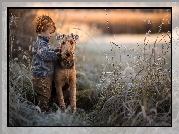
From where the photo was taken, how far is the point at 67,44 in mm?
6188

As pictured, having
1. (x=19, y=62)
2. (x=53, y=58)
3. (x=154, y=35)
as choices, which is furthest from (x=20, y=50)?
(x=154, y=35)

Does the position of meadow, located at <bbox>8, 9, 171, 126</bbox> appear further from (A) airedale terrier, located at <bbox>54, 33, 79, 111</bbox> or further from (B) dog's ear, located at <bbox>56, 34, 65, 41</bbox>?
(B) dog's ear, located at <bbox>56, 34, 65, 41</bbox>

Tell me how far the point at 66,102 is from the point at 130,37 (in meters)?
1.51

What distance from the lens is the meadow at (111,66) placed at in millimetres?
6387

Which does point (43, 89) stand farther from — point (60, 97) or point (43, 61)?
point (43, 61)

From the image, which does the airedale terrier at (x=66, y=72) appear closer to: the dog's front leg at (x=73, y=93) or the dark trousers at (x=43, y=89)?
the dog's front leg at (x=73, y=93)

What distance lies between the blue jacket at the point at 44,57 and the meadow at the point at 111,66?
0.93 ft

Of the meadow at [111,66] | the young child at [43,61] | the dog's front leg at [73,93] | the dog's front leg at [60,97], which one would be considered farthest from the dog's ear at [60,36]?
the dog's front leg at [60,97]

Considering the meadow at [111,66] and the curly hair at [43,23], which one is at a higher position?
the curly hair at [43,23]

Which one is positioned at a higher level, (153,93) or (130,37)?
(130,37)

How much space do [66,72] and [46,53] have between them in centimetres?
44

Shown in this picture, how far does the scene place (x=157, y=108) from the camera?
6.38 m

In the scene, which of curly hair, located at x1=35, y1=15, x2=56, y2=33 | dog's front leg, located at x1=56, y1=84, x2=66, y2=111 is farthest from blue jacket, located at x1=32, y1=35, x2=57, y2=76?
dog's front leg, located at x1=56, y1=84, x2=66, y2=111

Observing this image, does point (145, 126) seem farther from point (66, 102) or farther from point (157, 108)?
point (66, 102)
